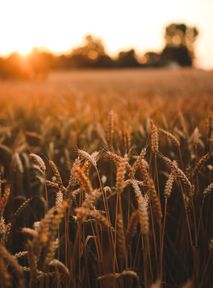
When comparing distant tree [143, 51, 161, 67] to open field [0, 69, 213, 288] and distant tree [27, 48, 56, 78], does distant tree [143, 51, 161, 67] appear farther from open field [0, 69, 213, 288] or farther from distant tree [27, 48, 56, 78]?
open field [0, 69, 213, 288]

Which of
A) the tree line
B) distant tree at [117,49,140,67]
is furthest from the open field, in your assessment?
distant tree at [117,49,140,67]

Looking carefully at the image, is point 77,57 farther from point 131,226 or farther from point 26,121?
point 131,226

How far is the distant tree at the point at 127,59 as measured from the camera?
133 ft

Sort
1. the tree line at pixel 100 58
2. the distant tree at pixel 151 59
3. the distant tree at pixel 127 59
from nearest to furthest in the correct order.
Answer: the tree line at pixel 100 58 → the distant tree at pixel 151 59 → the distant tree at pixel 127 59

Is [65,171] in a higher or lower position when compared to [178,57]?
lower

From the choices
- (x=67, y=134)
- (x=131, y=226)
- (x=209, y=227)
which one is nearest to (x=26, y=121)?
(x=67, y=134)

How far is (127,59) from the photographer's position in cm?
4112

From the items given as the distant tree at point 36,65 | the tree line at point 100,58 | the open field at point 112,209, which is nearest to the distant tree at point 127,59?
the tree line at point 100,58

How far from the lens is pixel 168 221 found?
1.61 m

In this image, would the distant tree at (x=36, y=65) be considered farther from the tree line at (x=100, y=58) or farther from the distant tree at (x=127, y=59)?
the distant tree at (x=127, y=59)

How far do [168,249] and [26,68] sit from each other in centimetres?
2101

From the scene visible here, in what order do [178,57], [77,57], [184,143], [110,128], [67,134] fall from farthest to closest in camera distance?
1. [77,57]
2. [178,57]
3. [67,134]
4. [184,143]
5. [110,128]

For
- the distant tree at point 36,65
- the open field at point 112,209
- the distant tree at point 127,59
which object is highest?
the distant tree at point 127,59

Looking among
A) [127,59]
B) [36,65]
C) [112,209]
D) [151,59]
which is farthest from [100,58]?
[112,209]
